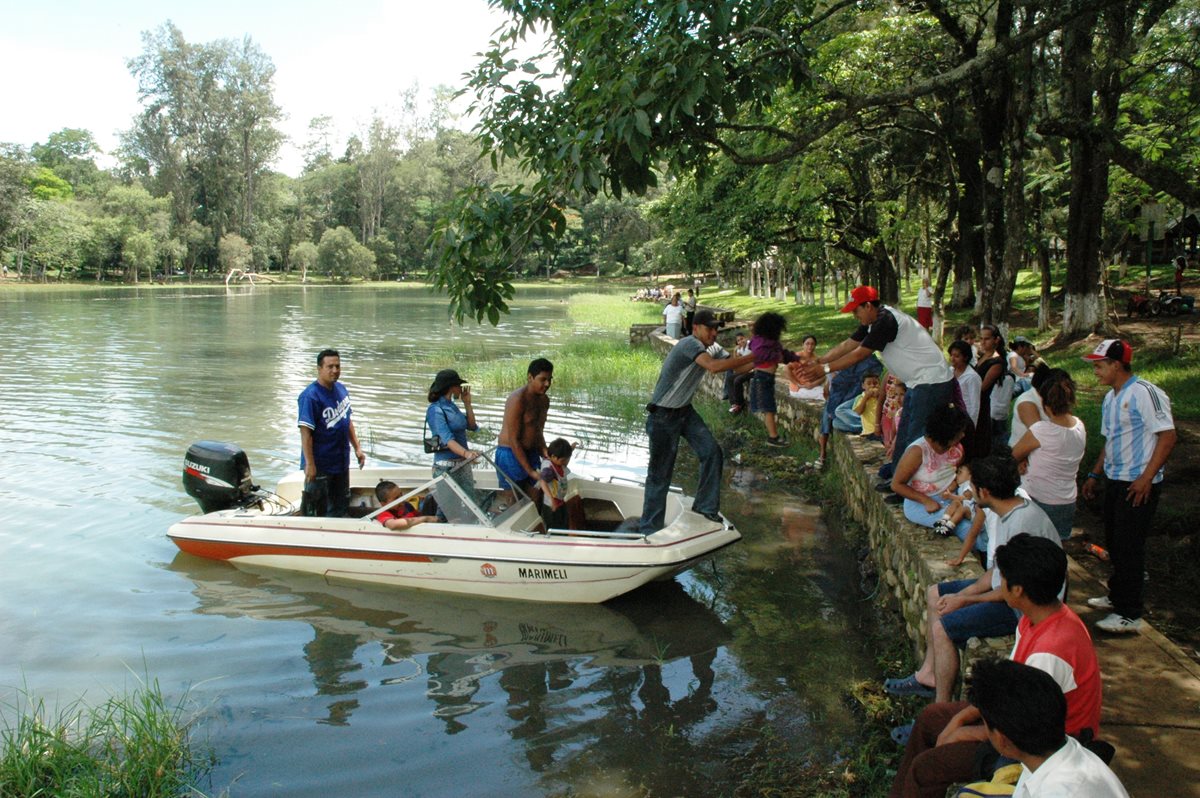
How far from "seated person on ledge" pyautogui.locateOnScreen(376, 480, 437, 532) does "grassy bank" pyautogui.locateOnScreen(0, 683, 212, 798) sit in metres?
2.55

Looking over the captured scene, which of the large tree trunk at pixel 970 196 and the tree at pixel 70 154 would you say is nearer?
the large tree trunk at pixel 970 196

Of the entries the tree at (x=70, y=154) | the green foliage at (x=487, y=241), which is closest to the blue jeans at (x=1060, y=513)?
the green foliage at (x=487, y=241)

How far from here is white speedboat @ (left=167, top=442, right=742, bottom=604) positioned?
24.1ft

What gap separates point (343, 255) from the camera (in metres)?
83.7

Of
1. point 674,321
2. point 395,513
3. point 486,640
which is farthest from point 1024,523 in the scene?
point 674,321

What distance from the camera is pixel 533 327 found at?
3825 cm

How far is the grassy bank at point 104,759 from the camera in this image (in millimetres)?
4746

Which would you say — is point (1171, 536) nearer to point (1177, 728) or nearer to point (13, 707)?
point (1177, 728)

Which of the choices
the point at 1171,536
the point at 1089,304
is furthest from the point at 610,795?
the point at 1089,304

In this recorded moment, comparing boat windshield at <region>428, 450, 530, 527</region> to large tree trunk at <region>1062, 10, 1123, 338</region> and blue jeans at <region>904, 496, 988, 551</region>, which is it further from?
large tree trunk at <region>1062, 10, 1123, 338</region>

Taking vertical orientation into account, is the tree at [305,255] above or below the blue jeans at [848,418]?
above

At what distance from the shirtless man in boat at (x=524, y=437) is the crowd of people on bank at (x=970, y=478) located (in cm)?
2

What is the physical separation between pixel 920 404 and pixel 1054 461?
1.47 metres

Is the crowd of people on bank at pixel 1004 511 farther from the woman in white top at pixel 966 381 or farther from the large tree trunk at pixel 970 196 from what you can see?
the large tree trunk at pixel 970 196
